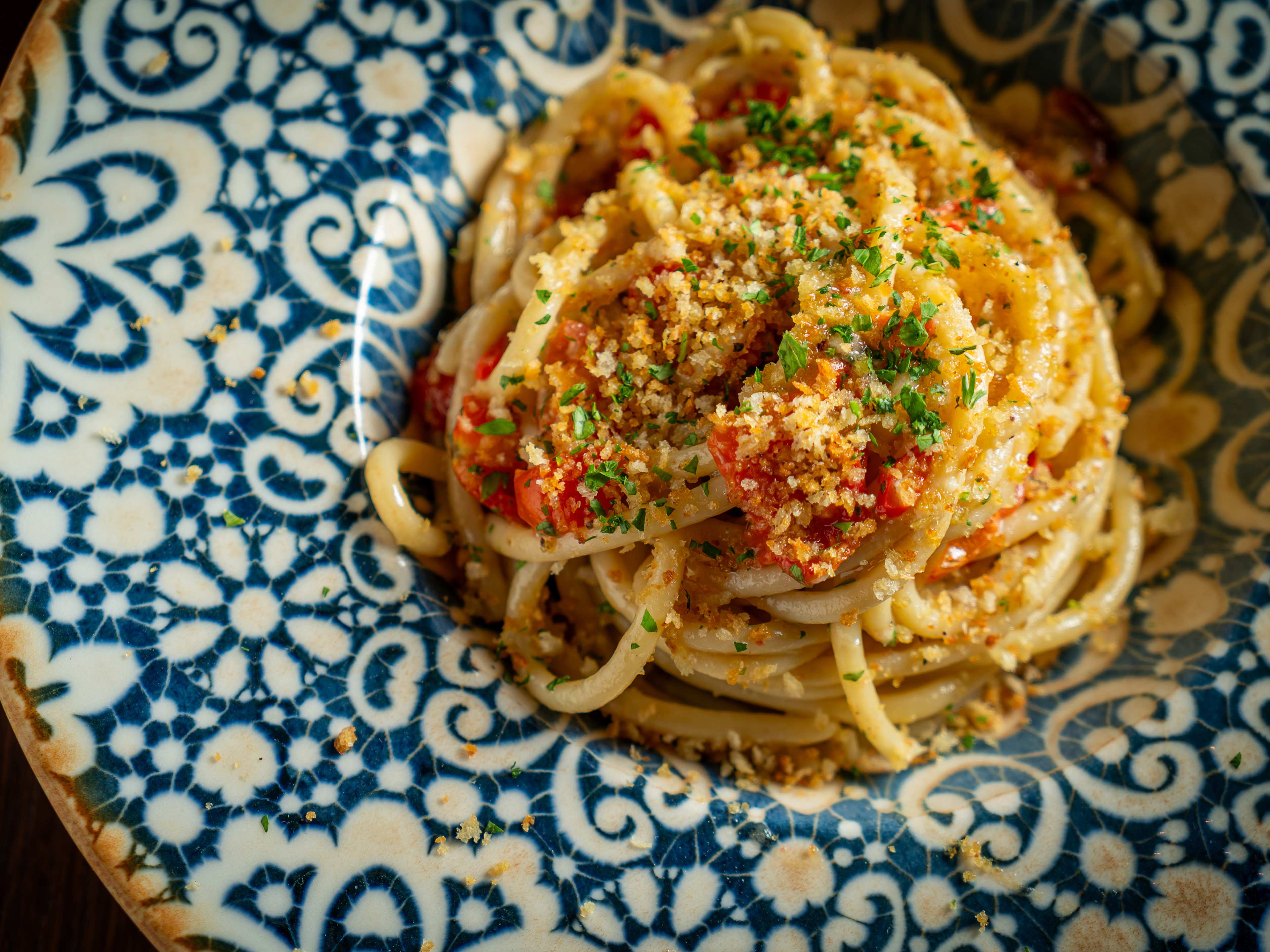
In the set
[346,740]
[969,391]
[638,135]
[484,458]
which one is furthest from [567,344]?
[346,740]

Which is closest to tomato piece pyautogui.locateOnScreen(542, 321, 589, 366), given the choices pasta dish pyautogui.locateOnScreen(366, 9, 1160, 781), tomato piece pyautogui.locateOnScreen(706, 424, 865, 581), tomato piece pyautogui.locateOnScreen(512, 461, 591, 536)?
pasta dish pyautogui.locateOnScreen(366, 9, 1160, 781)

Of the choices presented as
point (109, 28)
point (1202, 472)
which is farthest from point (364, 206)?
point (1202, 472)

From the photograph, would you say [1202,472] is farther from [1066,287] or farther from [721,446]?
[721,446]

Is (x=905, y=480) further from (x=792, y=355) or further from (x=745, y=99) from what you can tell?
(x=745, y=99)

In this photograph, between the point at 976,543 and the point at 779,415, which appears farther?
the point at 976,543

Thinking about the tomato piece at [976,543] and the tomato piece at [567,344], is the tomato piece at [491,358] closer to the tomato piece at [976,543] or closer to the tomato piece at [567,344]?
the tomato piece at [567,344]

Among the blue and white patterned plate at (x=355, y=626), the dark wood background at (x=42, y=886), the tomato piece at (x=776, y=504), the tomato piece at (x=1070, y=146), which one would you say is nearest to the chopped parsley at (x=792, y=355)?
the tomato piece at (x=776, y=504)
